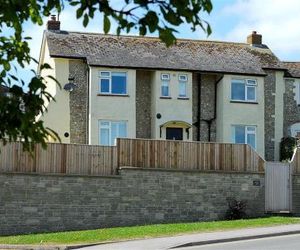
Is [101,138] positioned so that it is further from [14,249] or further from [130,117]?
[14,249]

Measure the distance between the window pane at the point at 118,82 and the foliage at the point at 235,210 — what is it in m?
10.1

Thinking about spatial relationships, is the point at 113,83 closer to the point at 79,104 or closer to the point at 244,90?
the point at 79,104

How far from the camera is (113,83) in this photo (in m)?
35.3

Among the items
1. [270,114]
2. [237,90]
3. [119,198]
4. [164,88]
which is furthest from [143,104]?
[119,198]

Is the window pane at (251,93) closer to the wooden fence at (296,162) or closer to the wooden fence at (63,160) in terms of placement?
the wooden fence at (296,162)

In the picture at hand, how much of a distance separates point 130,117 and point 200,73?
4.74 m

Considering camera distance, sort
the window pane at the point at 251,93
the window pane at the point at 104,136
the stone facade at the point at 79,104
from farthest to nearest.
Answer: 1. the window pane at the point at 251,93
2. the stone facade at the point at 79,104
3. the window pane at the point at 104,136

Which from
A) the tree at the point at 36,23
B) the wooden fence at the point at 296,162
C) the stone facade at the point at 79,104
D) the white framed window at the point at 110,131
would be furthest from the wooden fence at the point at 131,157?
the tree at the point at 36,23

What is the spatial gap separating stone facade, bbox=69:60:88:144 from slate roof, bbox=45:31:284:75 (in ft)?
2.29

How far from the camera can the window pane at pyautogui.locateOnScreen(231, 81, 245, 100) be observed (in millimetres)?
36938

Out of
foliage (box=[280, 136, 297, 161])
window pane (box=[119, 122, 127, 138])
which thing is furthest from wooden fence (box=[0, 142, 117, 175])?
foliage (box=[280, 136, 297, 161])

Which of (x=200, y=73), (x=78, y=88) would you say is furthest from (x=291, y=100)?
(x=78, y=88)

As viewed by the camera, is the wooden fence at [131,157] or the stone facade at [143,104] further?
the stone facade at [143,104]

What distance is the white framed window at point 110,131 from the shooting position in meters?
35.0
